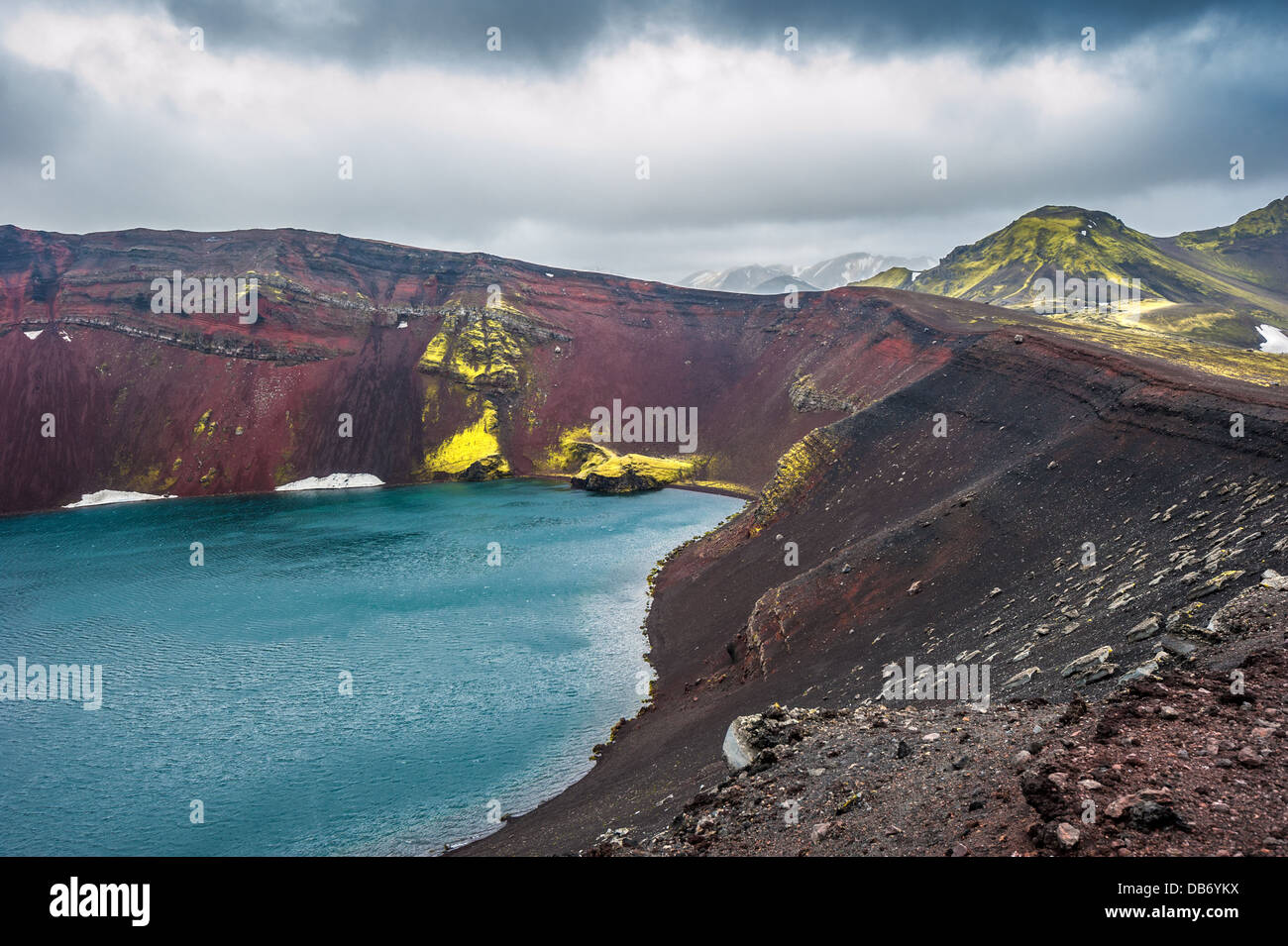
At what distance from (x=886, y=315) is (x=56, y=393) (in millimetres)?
111446

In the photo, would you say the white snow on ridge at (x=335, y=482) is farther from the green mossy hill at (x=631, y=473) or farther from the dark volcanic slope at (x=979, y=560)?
the dark volcanic slope at (x=979, y=560)

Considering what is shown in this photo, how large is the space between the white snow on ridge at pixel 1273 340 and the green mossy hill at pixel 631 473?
3901 inches

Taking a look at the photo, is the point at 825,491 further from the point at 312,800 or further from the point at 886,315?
the point at 886,315

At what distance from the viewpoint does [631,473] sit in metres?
88.2

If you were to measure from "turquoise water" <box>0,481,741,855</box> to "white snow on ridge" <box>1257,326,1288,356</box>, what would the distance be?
356 ft

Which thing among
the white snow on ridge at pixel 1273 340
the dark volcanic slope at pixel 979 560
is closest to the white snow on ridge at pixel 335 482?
the dark volcanic slope at pixel 979 560

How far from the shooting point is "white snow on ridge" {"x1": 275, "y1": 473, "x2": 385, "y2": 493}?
305 ft

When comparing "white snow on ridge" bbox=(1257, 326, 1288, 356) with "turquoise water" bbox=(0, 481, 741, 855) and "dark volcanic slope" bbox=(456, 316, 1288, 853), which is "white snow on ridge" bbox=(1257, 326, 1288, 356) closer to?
"dark volcanic slope" bbox=(456, 316, 1288, 853)

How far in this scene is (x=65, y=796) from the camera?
2638 centimetres
